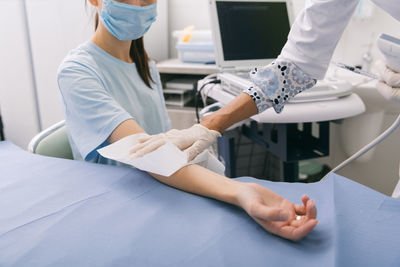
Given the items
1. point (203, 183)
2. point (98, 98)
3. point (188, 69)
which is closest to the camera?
point (203, 183)

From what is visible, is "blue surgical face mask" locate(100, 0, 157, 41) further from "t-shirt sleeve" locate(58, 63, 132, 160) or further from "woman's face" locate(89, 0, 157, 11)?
"t-shirt sleeve" locate(58, 63, 132, 160)

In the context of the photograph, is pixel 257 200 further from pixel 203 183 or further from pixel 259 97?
pixel 259 97

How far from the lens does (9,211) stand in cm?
56

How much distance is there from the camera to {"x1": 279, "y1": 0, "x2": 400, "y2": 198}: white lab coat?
0.83m

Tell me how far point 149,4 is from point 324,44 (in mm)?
546

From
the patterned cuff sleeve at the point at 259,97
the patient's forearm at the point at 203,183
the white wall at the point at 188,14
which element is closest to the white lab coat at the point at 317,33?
the patterned cuff sleeve at the point at 259,97

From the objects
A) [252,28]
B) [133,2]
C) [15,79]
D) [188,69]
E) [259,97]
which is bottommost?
[15,79]

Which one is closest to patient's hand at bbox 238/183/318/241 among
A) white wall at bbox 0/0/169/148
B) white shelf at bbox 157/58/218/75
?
white shelf at bbox 157/58/218/75

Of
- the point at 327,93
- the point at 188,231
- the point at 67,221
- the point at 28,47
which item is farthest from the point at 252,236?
the point at 28,47

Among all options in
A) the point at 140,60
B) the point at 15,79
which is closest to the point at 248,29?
the point at 140,60

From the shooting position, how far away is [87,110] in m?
0.89

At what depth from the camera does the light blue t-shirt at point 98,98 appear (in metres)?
0.88

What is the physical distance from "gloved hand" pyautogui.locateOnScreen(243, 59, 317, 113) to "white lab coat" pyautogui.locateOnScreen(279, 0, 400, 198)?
0.07 ft

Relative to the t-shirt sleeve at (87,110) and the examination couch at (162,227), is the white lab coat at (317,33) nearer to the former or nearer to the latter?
the examination couch at (162,227)
